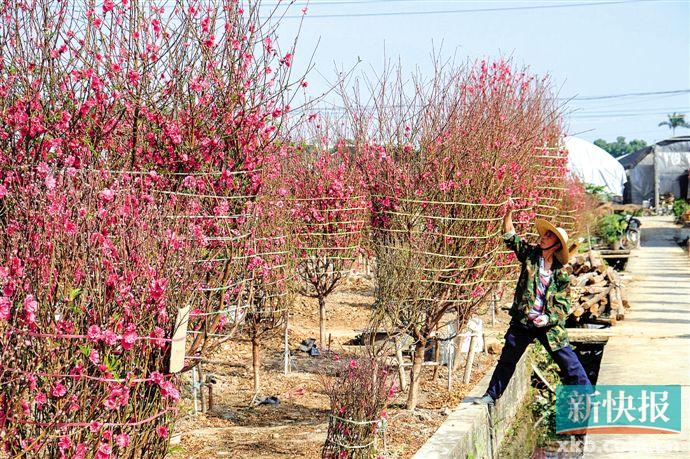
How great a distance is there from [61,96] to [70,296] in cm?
199

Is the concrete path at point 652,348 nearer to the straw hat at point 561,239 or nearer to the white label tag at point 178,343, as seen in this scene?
the straw hat at point 561,239

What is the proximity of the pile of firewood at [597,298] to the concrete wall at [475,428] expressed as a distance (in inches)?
152

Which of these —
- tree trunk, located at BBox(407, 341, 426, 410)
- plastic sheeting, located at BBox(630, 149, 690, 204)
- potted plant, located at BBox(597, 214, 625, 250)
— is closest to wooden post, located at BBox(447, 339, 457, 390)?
tree trunk, located at BBox(407, 341, 426, 410)

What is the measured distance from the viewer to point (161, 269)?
444cm

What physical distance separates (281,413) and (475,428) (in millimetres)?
→ 1881

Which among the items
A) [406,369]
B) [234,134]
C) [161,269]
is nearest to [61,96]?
[234,134]

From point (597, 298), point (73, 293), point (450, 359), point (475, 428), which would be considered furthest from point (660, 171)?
point (73, 293)

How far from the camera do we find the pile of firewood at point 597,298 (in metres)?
13.1

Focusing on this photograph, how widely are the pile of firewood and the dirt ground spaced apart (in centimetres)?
277

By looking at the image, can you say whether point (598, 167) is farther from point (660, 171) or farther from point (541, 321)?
point (541, 321)

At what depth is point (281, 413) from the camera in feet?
27.1

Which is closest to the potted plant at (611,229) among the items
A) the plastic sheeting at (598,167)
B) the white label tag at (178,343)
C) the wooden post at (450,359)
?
the plastic sheeting at (598,167)

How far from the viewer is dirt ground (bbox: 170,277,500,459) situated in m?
6.89

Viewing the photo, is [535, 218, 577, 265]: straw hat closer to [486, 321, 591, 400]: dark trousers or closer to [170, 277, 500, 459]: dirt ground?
[486, 321, 591, 400]: dark trousers
